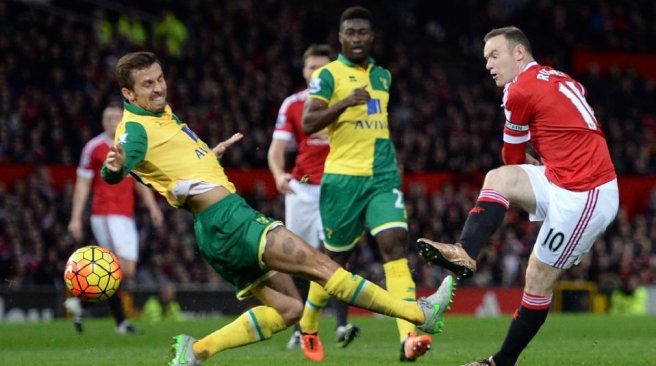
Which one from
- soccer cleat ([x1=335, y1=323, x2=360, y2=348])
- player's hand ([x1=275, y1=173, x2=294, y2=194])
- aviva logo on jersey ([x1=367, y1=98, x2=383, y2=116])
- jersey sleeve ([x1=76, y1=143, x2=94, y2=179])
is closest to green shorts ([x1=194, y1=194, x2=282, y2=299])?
aviva logo on jersey ([x1=367, y1=98, x2=383, y2=116])

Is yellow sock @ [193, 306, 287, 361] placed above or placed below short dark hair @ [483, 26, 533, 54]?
below

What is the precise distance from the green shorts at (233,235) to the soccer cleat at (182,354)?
0.50 meters

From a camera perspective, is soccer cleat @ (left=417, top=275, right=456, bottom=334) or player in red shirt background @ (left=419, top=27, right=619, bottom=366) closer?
soccer cleat @ (left=417, top=275, right=456, bottom=334)

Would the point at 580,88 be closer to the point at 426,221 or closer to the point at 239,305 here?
the point at 239,305

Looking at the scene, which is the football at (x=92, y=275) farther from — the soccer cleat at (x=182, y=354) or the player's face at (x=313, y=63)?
the player's face at (x=313, y=63)

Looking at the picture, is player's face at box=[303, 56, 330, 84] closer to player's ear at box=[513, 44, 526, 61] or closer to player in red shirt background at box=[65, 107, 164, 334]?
player in red shirt background at box=[65, 107, 164, 334]

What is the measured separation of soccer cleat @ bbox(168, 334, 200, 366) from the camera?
24.7 feet

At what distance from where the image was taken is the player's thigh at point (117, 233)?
1398 centimetres

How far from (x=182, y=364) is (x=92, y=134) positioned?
1304 cm

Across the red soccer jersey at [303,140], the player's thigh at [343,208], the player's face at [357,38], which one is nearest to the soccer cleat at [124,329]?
the red soccer jersey at [303,140]

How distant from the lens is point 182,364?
751 cm

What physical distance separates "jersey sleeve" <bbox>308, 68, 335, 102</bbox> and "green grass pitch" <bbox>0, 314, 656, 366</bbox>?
2063mm

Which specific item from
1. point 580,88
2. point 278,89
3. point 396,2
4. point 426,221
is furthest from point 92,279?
point 396,2

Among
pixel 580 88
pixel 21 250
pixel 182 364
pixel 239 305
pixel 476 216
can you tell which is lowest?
pixel 239 305
